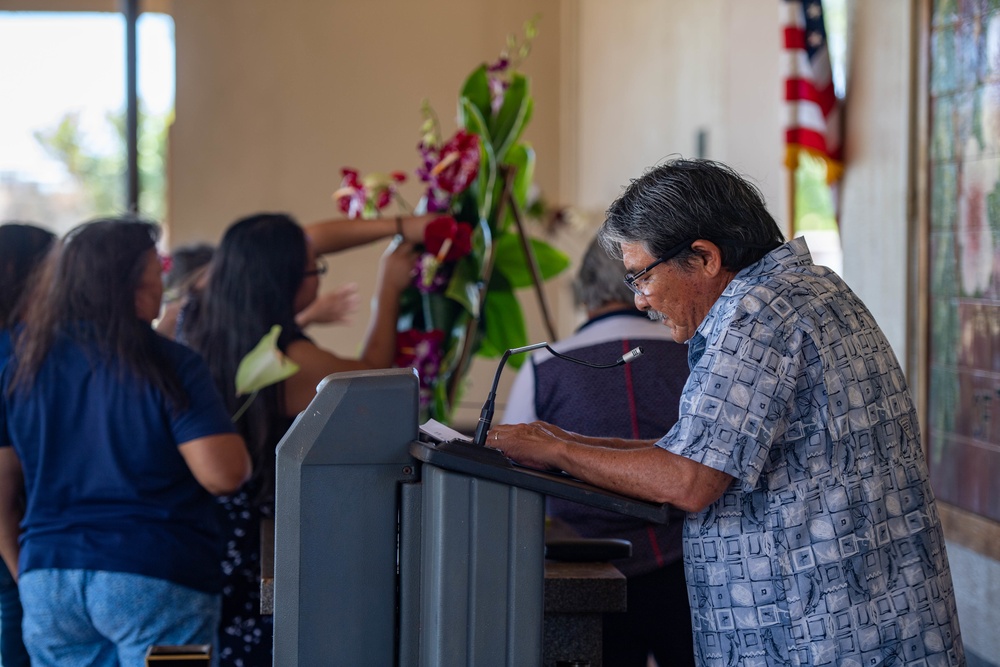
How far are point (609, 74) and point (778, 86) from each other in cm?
166

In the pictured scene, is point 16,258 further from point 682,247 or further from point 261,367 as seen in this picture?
point 682,247

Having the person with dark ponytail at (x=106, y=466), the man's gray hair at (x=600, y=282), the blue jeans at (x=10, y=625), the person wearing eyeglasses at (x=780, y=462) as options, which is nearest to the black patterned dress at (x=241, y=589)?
the person with dark ponytail at (x=106, y=466)

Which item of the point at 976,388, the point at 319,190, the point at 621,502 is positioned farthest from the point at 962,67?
the point at 319,190

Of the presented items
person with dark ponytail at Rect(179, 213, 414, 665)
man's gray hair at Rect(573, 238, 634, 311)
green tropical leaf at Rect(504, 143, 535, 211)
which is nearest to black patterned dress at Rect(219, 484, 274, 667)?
person with dark ponytail at Rect(179, 213, 414, 665)

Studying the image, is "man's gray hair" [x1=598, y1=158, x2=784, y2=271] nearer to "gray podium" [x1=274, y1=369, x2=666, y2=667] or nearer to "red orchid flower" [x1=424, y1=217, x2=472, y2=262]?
"gray podium" [x1=274, y1=369, x2=666, y2=667]

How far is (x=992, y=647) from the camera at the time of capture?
2.57m

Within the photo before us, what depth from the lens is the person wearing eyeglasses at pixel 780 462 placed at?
1.25 meters

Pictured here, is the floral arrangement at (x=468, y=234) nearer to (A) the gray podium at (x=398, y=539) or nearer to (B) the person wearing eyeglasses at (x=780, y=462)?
(B) the person wearing eyeglasses at (x=780, y=462)

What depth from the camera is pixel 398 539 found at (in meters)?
1.17

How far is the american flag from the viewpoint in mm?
3369

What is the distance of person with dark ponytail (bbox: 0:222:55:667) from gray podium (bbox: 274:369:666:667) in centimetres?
124

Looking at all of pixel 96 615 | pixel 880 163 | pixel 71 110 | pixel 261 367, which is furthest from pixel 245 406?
pixel 71 110

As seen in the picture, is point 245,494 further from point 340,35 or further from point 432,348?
point 340,35

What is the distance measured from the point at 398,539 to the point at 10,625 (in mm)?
1454
